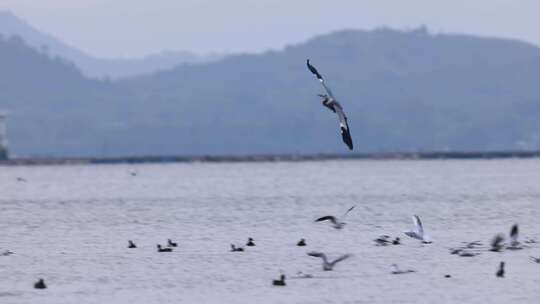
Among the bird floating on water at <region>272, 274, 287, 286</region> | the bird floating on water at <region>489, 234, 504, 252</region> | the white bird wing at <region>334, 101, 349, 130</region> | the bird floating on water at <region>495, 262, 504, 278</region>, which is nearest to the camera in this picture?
the bird floating on water at <region>272, 274, 287, 286</region>

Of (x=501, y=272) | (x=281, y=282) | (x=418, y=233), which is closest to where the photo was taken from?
(x=281, y=282)

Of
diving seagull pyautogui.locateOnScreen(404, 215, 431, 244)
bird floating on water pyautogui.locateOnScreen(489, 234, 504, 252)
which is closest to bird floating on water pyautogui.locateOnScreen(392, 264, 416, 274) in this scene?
diving seagull pyautogui.locateOnScreen(404, 215, 431, 244)

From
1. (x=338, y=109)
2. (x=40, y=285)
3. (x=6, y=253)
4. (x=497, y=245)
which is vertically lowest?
(x=40, y=285)

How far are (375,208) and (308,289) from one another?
145 ft

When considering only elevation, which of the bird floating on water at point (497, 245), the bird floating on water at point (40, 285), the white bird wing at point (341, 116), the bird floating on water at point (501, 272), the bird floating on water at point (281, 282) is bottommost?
the bird floating on water at point (40, 285)

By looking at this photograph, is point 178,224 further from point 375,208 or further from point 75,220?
point 375,208

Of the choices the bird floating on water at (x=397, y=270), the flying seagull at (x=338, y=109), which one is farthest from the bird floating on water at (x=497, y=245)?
the flying seagull at (x=338, y=109)

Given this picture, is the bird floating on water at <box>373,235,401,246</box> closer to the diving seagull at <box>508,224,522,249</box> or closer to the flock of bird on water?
the flock of bird on water

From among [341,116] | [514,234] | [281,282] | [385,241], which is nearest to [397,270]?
[281,282]

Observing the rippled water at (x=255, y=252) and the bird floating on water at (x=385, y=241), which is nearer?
the rippled water at (x=255, y=252)

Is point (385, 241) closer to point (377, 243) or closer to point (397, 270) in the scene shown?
point (377, 243)

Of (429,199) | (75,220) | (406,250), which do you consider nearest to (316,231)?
(406,250)

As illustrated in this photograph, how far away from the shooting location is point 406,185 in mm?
136375

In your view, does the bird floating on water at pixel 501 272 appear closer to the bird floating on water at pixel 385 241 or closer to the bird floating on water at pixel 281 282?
the bird floating on water at pixel 281 282
